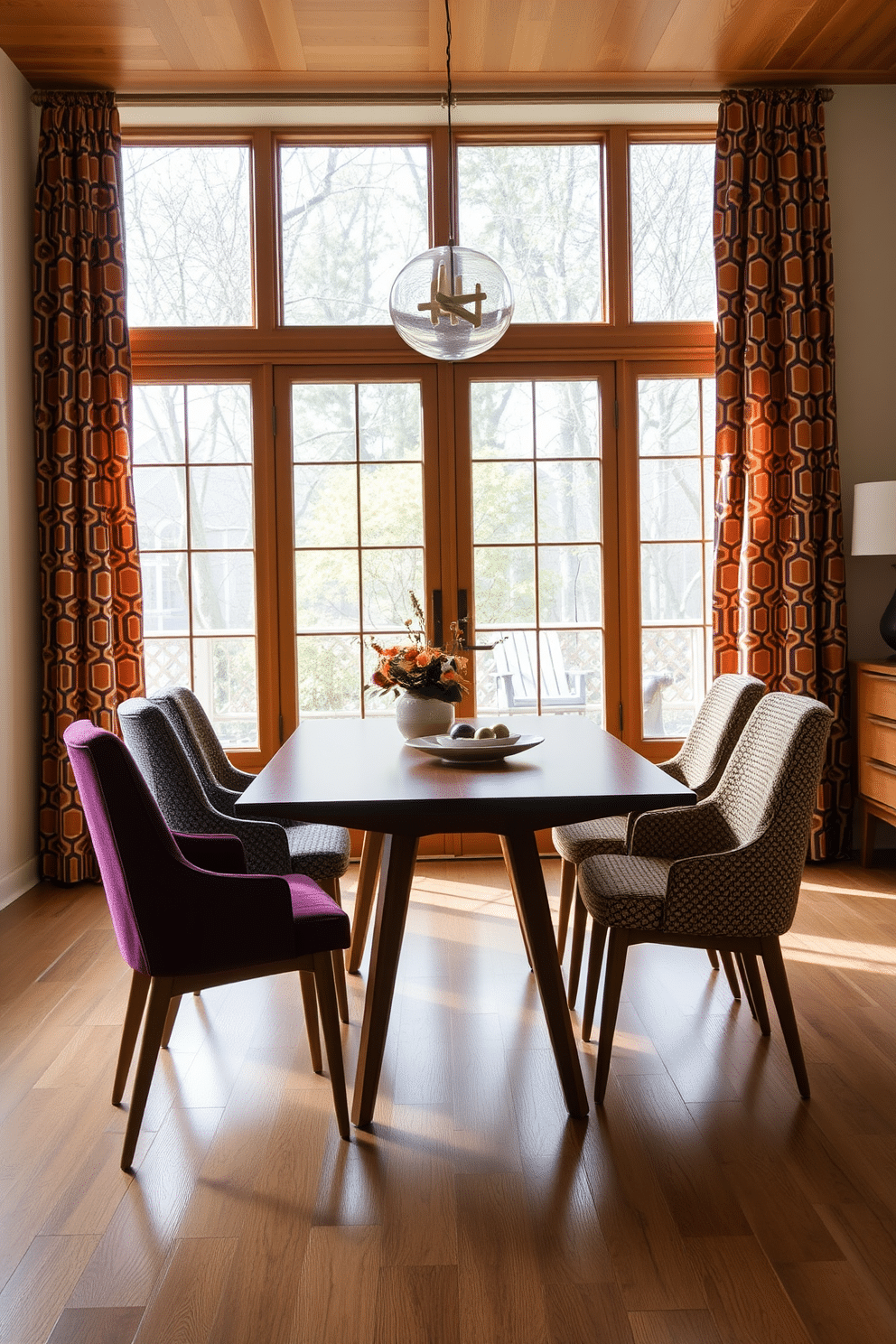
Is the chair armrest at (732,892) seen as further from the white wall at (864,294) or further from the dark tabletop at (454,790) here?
the white wall at (864,294)

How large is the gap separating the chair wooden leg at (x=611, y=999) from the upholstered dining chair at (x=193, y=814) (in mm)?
777

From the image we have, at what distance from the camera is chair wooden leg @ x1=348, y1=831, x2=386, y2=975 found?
3389 millimetres

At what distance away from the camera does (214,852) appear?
2.68 meters

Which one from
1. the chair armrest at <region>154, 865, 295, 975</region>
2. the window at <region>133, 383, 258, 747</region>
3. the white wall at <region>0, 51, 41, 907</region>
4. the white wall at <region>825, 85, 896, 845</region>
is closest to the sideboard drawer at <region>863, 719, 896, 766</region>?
the white wall at <region>825, 85, 896, 845</region>

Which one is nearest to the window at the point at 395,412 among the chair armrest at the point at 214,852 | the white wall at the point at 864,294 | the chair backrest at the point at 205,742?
the white wall at the point at 864,294

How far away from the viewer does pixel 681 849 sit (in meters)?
3.00

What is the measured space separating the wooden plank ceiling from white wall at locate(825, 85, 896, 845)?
0.62ft

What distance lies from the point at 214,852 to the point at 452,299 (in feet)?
5.27

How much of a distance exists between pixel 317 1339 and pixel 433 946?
79.1 inches

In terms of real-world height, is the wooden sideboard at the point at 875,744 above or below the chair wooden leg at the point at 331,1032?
above

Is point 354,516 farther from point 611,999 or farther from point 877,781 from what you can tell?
point 611,999

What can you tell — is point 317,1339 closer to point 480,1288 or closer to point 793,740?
point 480,1288

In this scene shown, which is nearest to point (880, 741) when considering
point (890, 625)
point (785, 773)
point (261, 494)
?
point (890, 625)

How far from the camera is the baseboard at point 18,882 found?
14.2 feet
